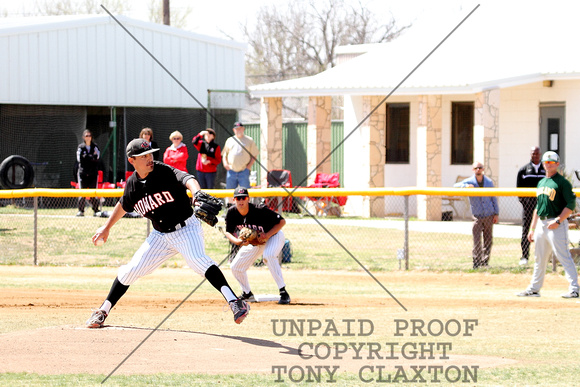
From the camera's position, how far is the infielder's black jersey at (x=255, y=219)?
10.8 meters

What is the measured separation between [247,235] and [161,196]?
2620 millimetres

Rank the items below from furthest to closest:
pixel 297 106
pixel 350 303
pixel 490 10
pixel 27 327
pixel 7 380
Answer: pixel 297 106, pixel 490 10, pixel 350 303, pixel 27 327, pixel 7 380

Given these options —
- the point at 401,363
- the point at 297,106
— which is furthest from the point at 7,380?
the point at 297,106

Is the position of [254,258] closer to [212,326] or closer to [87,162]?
[212,326]

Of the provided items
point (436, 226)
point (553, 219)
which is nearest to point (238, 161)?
point (436, 226)

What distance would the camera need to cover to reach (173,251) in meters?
8.43

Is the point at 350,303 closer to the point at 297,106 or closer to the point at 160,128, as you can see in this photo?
the point at 160,128

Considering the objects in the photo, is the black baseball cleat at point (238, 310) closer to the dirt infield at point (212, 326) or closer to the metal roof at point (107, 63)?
the dirt infield at point (212, 326)

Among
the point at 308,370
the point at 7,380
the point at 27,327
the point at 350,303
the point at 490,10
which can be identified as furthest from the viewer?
the point at 490,10

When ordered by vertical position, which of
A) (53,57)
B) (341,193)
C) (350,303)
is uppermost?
(53,57)

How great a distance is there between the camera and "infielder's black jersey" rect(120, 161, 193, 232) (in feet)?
26.7

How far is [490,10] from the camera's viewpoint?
23.7 metres

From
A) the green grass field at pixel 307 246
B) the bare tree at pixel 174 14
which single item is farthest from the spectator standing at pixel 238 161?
the bare tree at pixel 174 14

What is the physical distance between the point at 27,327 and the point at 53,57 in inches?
656
